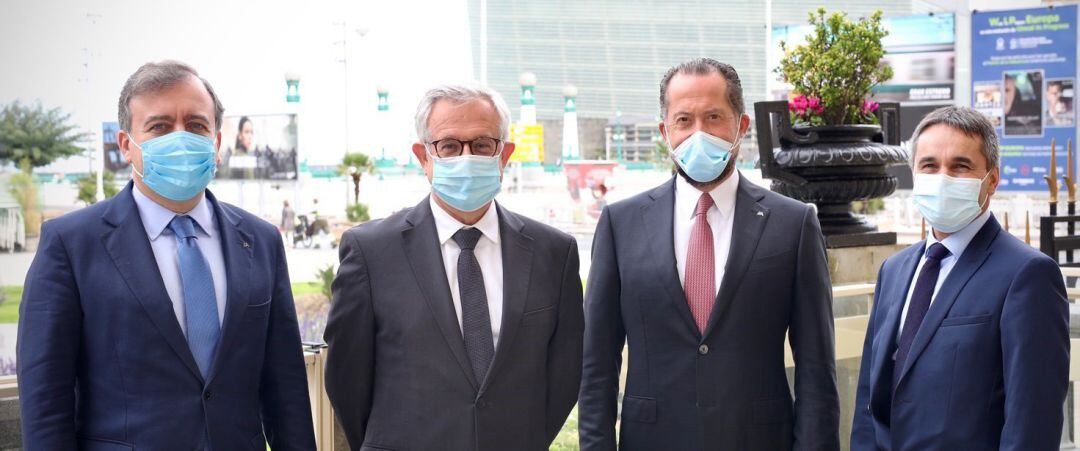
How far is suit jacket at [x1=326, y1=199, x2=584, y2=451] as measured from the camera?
5.98 ft

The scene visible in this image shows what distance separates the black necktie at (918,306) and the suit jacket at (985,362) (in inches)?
1.0

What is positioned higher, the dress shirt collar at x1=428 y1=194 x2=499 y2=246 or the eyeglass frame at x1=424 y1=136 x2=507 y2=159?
the eyeglass frame at x1=424 y1=136 x2=507 y2=159

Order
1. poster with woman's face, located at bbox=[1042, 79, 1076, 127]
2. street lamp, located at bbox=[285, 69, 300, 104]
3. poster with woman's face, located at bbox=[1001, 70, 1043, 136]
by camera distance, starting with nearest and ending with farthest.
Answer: poster with woman's face, located at bbox=[1001, 70, 1043, 136] < poster with woman's face, located at bbox=[1042, 79, 1076, 127] < street lamp, located at bbox=[285, 69, 300, 104]

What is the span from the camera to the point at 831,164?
13.3 ft

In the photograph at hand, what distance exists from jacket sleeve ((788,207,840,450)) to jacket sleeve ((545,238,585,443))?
43 cm

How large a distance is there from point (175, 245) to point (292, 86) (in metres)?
30.9

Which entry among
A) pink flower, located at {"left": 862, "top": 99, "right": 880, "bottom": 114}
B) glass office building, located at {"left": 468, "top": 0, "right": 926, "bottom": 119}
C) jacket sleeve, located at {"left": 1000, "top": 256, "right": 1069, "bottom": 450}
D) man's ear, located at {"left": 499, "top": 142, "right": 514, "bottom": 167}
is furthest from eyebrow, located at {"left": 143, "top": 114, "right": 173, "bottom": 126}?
glass office building, located at {"left": 468, "top": 0, "right": 926, "bottom": 119}

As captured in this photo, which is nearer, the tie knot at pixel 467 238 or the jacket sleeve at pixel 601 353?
the tie knot at pixel 467 238

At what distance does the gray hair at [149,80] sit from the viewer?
1.83m

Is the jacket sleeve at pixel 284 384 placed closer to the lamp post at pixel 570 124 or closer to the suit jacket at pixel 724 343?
the suit jacket at pixel 724 343

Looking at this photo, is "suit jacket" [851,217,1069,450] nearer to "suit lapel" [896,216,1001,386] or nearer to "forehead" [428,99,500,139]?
"suit lapel" [896,216,1001,386]

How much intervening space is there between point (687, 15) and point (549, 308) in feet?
118

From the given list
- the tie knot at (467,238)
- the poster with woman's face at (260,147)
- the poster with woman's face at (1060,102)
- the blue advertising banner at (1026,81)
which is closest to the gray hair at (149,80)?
the tie knot at (467,238)

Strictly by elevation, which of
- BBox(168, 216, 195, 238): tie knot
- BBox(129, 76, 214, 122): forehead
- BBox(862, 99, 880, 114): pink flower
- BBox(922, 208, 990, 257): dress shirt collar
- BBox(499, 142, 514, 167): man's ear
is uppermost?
BBox(862, 99, 880, 114): pink flower
